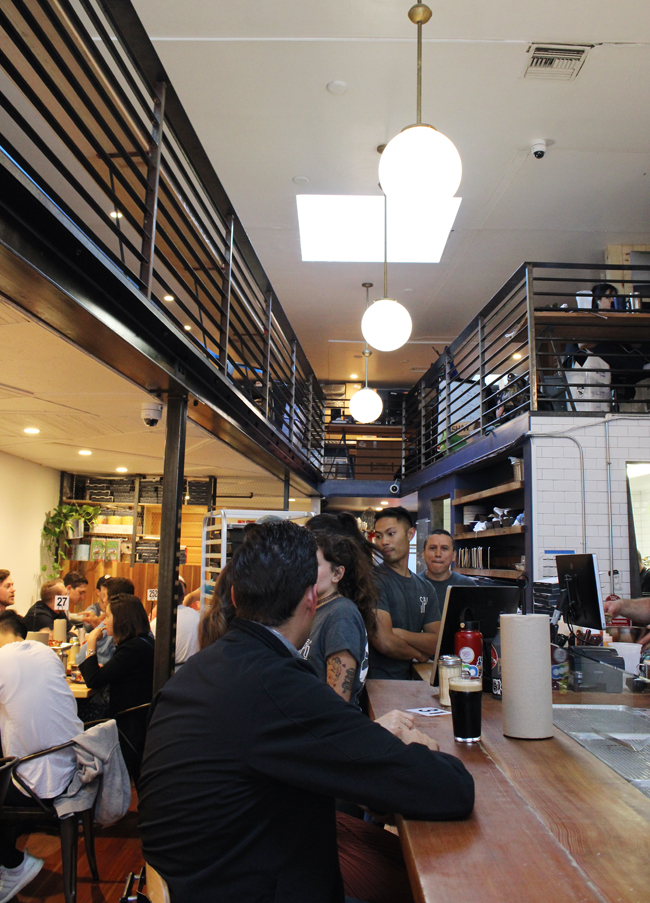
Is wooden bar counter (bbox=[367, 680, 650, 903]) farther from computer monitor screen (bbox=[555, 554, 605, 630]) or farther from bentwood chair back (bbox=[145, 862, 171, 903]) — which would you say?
computer monitor screen (bbox=[555, 554, 605, 630])

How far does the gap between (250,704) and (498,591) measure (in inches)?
61.0

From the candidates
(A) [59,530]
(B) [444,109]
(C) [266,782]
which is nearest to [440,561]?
(C) [266,782]

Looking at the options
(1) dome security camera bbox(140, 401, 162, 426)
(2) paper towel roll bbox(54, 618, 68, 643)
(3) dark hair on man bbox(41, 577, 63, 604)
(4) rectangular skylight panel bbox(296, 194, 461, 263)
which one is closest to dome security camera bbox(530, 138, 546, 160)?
(4) rectangular skylight panel bbox(296, 194, 461, 263)

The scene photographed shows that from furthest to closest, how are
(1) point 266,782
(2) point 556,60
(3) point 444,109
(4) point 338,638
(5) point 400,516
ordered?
1. (3) point 444,109
2. (2) point 556,60
3. (5) point 400,516
4. (4) point 338,638
5. (1) point 266,782

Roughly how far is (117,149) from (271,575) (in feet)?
7.47

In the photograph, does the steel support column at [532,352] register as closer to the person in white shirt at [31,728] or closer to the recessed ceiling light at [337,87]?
the recessed ceiling light at [337,87]

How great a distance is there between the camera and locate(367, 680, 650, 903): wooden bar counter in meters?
1.01

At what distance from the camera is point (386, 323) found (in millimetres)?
6078

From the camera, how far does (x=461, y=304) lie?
9516 millimetres

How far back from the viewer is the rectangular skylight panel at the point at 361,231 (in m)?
7.04

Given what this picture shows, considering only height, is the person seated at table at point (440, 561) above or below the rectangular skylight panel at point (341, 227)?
below

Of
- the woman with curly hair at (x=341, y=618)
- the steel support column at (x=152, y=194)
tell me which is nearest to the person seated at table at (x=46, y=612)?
the steel support column at (x=152, y=194)

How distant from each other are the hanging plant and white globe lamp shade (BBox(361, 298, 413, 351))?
16.2 feet

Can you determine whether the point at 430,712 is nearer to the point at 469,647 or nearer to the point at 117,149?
the point at 469,647
